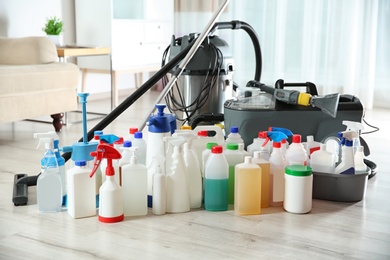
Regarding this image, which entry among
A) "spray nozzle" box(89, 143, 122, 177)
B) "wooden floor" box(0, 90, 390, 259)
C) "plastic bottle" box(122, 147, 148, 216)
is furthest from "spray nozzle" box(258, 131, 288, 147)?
"spray nozzle" box(89, 143, 122, 177)

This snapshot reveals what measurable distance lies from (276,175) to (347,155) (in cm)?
29

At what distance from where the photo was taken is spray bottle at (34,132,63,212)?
1929mm

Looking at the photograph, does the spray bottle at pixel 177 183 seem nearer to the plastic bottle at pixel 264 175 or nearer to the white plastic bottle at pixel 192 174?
the white plastic bottle at pixel 192 174

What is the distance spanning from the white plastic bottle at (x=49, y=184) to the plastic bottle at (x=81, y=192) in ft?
0.22

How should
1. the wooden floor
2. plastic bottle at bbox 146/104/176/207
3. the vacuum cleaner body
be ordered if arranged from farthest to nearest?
the vacuum cleaner body
plastic bottle at bbox 146/104/176/207
the wooden floor

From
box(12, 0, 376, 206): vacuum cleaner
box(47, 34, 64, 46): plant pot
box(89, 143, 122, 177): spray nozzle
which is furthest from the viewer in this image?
box(47, 34, 64, 46): plant pot

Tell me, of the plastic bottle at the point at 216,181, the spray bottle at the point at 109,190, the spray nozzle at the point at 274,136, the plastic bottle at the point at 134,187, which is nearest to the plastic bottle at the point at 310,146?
the spray nozzle at the point at 274,136

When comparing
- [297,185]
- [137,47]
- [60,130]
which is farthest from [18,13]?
[297,185]

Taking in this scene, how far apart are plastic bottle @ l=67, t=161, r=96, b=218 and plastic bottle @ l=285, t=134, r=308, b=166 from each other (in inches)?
27.4

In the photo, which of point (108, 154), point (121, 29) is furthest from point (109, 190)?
point (121, 29)

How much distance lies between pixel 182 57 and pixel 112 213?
41.1 inches

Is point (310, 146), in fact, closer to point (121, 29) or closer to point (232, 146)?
point (232, 146)

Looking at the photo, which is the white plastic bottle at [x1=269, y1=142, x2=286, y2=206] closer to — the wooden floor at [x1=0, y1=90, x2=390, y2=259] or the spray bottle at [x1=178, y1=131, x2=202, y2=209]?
the wooden floor at [x1=0, y1=90, x2=390, y2=259]

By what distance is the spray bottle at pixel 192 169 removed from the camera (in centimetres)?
198
